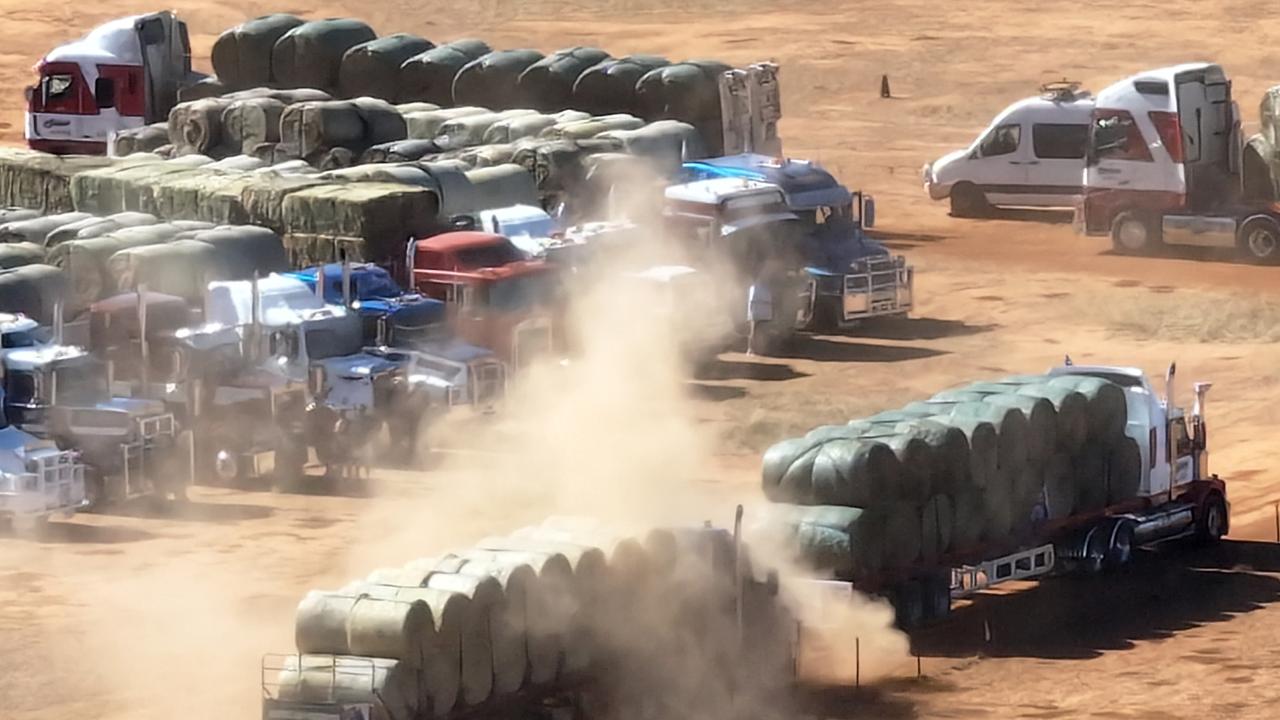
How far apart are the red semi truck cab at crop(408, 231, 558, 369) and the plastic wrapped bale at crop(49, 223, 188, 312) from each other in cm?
320

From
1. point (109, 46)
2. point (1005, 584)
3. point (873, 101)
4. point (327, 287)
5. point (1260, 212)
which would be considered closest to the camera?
point (1005, 584)

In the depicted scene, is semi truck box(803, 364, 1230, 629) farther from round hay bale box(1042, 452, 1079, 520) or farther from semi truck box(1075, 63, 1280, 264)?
semi truck box(1075, 63, 1280, 264)

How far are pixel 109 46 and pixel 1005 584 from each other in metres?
26.3

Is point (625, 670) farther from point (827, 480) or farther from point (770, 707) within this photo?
point (827, 480)

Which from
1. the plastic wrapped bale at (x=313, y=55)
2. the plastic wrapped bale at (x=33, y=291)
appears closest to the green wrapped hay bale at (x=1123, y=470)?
the plastic wrapped bale at (x=33, y=291)

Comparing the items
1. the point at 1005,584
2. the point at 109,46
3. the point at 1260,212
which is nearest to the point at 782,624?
the point at 1005,584

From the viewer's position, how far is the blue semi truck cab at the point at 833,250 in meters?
37.8

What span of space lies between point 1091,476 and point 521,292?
35.4 feet

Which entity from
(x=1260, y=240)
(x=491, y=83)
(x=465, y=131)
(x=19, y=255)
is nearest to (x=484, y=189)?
(x=465, y=131)

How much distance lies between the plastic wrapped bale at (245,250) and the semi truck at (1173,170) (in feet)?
49.9

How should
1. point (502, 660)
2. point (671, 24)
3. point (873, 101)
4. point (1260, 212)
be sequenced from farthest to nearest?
1. point (671, 24)
2. point (873, 101)
3. point (1260, 212)
4. point (502, 660)

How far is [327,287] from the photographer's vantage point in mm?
31969

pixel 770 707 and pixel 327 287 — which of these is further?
pixel 327 287

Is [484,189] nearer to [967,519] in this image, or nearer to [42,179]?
[42,179]
